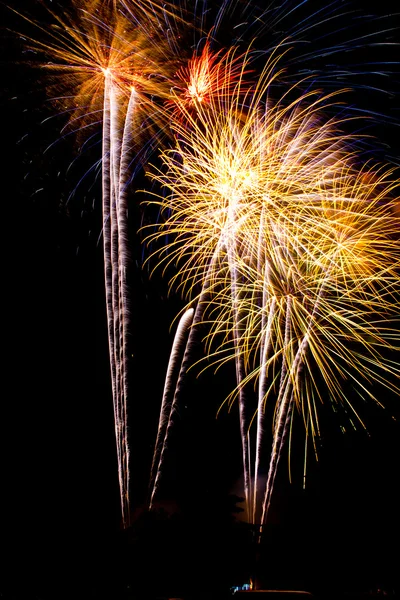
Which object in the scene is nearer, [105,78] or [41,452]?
[105,78]

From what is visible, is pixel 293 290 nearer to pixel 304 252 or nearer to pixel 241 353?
pixel 304 252

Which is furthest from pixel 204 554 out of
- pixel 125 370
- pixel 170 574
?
pixel 125 370

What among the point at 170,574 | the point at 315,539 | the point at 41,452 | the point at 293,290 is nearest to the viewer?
the point at 170,574

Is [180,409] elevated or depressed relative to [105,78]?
depressed

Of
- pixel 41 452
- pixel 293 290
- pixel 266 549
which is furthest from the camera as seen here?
pixel 41 452

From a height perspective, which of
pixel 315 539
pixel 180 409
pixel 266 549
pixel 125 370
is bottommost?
pixel 315 539

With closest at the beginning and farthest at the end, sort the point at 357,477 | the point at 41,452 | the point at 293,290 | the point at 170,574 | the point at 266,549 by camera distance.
Answer: the point at 170,574 → the point at 293,290 → the point at 266,549 → the point at 41,452 → the point at 357,477

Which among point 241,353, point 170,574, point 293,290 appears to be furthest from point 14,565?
point 293,290

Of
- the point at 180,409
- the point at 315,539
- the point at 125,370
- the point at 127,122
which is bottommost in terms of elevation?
the point at 315,539

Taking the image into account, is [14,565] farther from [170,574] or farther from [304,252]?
[304,252]
